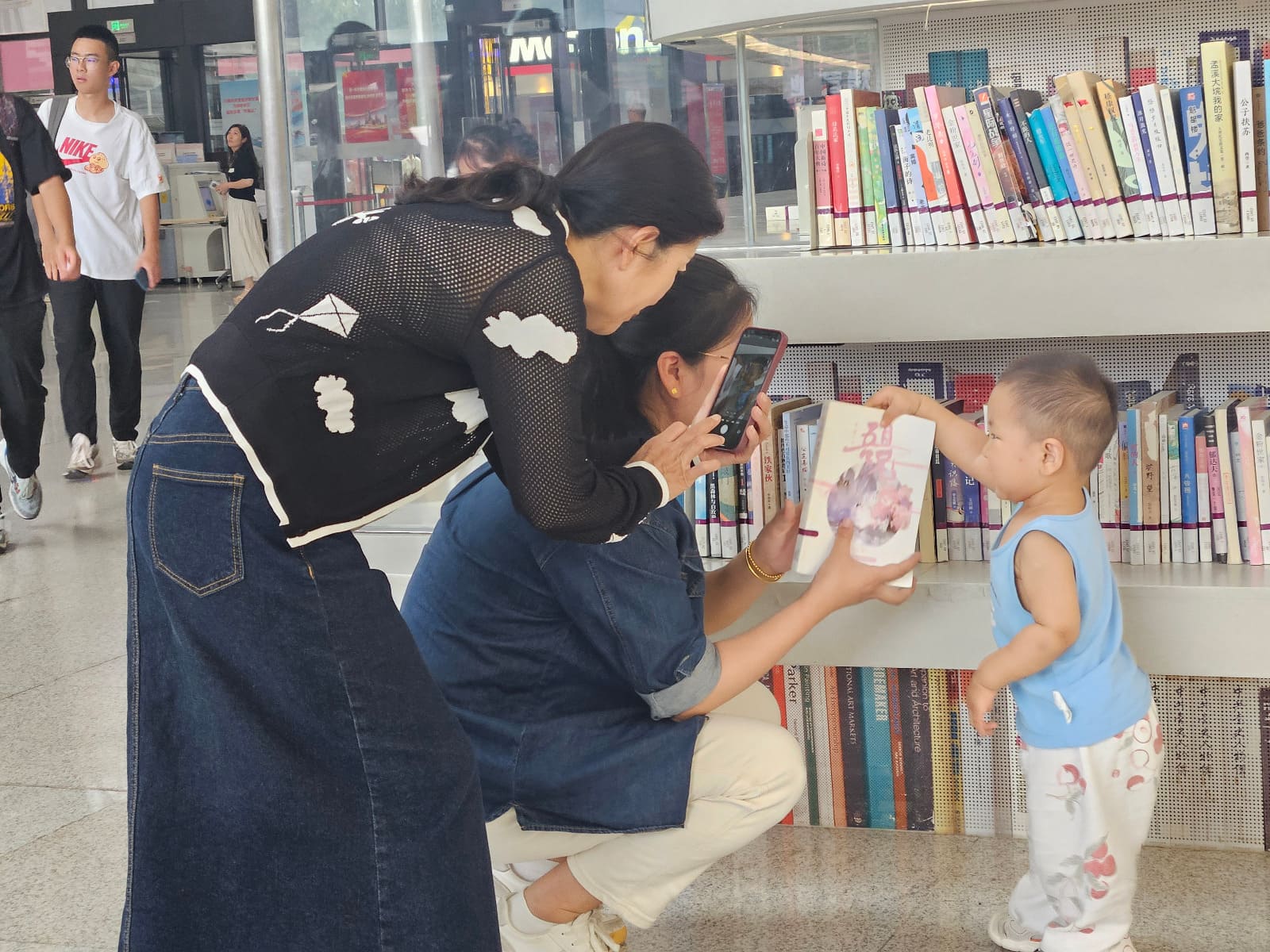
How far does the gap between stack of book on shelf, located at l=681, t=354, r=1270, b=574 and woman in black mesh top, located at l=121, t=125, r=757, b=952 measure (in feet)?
2.26

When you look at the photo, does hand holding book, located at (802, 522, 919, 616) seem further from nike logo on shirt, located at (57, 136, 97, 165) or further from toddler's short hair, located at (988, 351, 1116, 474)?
nike logo on shirt, located at (57, 136, 97, 165)

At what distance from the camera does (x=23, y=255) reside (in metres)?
4.79

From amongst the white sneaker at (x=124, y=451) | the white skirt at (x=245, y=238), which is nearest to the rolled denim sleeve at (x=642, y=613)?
the white sneaker at (x=124, y=451)

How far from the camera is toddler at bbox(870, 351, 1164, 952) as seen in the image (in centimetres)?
182

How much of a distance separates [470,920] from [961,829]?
4.01 ft

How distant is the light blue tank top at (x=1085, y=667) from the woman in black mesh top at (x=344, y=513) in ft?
2.34

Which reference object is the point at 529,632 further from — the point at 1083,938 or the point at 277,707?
the point at 1083,938

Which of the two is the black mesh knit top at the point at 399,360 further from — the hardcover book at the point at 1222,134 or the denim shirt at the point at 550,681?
the hardcover book at the point at 1222,134

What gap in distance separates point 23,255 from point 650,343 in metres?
3.81

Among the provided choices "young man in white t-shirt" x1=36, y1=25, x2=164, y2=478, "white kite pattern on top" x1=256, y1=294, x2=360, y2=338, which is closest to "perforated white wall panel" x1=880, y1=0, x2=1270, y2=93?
"white kite pattern on top" x1=256, y1=294, x2=360, y2=338

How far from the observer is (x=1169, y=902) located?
2082 mm

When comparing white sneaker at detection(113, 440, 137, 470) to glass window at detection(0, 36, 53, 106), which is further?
glass window at detection(0, 36, 53, 106)

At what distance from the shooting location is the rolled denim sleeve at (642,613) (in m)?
1.68

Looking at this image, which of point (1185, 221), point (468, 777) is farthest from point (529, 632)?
point (1185, 221)
